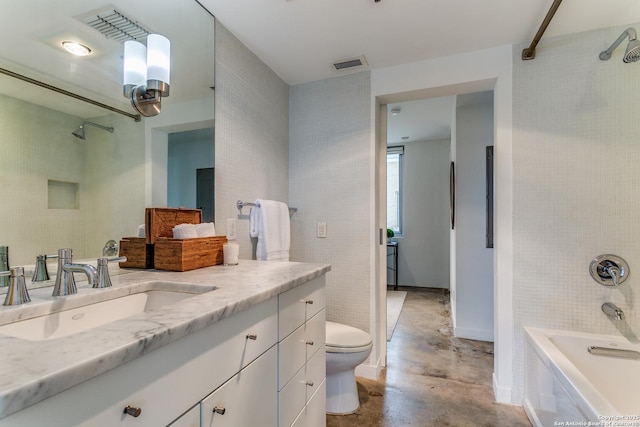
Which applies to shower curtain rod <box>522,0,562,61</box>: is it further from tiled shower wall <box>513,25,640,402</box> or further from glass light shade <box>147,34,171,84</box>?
glass light shade <box>147,34,171,84</box>

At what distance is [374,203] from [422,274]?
3172 mm

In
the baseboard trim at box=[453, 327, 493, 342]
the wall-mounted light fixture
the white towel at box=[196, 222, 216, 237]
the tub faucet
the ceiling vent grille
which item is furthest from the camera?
the baseboard trim at box=[453, 327, 493, 342]

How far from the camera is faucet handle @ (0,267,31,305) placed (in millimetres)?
749

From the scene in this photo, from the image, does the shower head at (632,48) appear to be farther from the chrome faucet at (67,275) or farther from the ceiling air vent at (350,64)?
the chrome faucet at (67,275)

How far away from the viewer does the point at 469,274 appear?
9.47ft

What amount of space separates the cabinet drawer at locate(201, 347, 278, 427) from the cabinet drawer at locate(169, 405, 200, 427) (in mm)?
16

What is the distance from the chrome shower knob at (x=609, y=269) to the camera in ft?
5.52

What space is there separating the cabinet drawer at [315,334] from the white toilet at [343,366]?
1.11ft

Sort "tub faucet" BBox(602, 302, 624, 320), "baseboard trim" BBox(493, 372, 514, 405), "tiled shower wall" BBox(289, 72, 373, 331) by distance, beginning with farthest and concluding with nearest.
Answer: "tiled shower wall" BBox(289, 72, 373, 331), "baseboard trim" BBox(493, 372, 514, 405), "tub faucet" BBox(602, 302, 624, 320)

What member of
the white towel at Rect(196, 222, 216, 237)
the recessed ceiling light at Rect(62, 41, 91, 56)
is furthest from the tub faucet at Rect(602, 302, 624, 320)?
the recessed ceiling light at Rect(62, 41, 91, 56)

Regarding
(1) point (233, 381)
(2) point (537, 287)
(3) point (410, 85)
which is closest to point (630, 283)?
(2) point (537, 287)

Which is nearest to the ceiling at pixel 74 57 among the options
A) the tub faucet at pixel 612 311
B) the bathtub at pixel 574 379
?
the bathtub at pixel 574 379

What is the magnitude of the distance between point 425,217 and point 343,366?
362 centimetres

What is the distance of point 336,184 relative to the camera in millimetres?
2320
